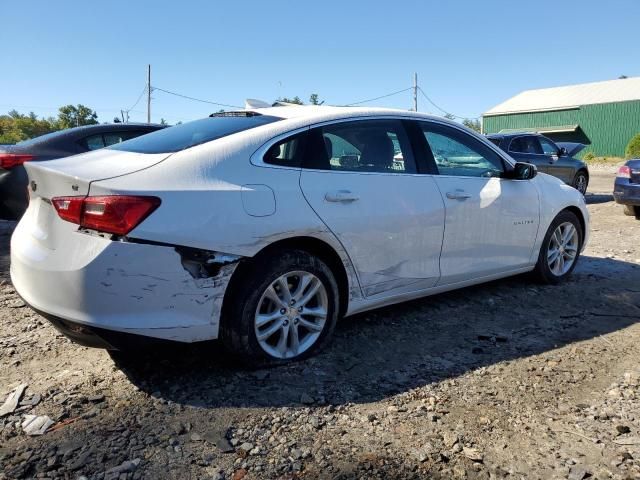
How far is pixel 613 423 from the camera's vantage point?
2736 mm

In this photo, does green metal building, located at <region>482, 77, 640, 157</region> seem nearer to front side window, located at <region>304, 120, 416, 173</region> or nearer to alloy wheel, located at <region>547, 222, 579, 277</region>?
alloy wheel, located at <region>547, 222, 579, 277</region>

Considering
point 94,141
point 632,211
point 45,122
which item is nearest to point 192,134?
point 94,141

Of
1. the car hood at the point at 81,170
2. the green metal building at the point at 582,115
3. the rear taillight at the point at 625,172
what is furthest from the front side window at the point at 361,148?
the green metal building at the point at 582,115

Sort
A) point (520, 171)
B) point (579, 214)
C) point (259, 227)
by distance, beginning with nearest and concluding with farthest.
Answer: point (259, 227)
point (520, 171)
point (579, 214)

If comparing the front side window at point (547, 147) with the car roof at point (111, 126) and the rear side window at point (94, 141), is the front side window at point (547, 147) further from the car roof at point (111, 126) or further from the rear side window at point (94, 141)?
the rear side window at point (94, 141)

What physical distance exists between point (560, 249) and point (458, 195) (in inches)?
70.3

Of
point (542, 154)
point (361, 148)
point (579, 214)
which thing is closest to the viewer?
point (361, 148)

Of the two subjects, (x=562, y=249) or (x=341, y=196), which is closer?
(x=341, y=196)

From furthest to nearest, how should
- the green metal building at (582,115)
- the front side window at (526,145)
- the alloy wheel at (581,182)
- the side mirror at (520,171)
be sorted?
1. the green metal building at (582,115)
2. the alloy wheel at (581,182)
3. the front side window at (526,145)
4. the side mirror at (520,171)

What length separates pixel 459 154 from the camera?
4332mm

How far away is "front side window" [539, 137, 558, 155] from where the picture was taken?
11.6 meters

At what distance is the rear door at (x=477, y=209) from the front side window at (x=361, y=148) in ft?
0.90

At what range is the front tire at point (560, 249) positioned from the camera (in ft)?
16.5

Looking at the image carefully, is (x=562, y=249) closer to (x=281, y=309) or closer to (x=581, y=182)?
(x=281, y=309)
